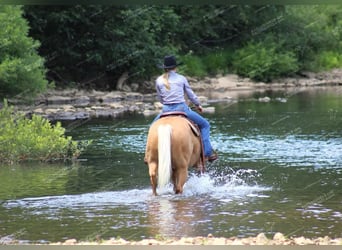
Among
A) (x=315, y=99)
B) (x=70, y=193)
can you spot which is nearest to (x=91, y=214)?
(x=70, y=193)

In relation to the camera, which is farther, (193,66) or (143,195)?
(193,66)

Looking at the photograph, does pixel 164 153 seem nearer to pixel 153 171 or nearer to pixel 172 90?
pixel 153 171

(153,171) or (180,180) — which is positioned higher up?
(153,171)

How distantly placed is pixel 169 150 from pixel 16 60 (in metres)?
18.9

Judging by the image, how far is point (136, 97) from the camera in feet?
135

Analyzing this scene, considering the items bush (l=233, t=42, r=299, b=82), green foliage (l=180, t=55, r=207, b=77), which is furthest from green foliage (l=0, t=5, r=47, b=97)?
bush (l=233, t=42, r=299, b=82)

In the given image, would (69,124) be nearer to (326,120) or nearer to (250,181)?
(326,120)

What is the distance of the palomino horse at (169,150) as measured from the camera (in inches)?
469

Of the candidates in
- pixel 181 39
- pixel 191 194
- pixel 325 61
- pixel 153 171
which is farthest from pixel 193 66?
pixel 153 171

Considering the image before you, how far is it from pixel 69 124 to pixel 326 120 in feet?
27.9

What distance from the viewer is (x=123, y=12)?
1783 inches

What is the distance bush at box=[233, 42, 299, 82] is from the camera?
5582 centimetres

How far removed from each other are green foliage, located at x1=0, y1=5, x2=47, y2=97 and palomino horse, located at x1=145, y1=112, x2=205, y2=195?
17.7m

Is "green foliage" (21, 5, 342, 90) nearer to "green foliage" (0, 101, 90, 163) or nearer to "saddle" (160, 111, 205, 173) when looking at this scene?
"green foliage" (0, 101, 90, 163)
